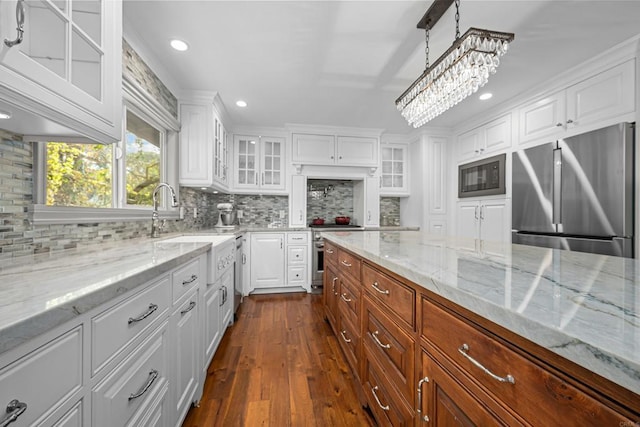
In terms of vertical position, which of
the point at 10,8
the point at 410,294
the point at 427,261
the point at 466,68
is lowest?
the point at 410,294

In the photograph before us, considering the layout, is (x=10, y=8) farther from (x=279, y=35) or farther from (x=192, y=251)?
(x=279, y=35)

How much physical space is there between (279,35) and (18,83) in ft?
5.44

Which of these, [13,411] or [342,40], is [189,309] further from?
[342,40]

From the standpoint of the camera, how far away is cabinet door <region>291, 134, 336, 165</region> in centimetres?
388

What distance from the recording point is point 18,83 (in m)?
0.69

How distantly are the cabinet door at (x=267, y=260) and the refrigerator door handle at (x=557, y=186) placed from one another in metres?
3.02

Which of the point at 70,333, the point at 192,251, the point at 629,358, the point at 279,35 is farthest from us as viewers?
the point at 279,35

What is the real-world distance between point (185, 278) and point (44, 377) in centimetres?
78

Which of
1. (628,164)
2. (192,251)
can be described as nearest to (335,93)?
(192,251)

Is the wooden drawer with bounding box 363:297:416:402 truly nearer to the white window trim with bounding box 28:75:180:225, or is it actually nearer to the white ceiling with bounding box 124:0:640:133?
the white window trim with bounding box 28:75:180:225

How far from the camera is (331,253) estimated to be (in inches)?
93.0

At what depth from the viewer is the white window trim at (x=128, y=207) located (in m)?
1.16

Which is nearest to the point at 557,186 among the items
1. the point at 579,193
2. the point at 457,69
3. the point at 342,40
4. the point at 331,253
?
the point at 579,193

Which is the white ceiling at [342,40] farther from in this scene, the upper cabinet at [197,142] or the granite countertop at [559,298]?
the granite countertop at [559,298]
